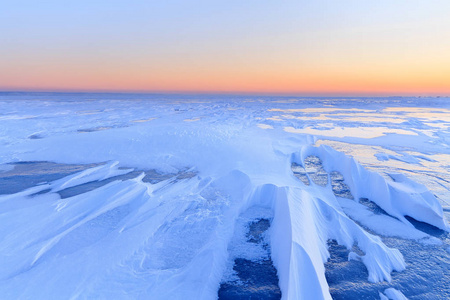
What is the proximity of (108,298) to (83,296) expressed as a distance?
294 millimetres

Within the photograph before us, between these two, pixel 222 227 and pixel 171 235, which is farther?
pixel 222 227

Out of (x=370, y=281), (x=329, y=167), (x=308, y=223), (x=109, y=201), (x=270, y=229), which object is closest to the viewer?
(x=370, y=281)

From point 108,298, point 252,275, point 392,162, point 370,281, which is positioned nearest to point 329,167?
point 392,162

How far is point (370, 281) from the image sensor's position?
10.7 ft

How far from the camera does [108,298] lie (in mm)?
2904

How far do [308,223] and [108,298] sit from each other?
9.82ft

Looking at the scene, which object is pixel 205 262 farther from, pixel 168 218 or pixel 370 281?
pixel 370 281

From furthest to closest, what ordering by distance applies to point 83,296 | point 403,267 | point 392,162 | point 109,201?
point 392,162
point 109,201
point 403,267
point 83,296

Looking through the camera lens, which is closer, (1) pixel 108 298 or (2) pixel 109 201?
(1) pixel 108 298

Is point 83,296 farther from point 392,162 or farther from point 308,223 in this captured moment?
point 392,162

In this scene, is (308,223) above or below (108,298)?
above

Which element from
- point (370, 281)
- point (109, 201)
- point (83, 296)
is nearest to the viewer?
point (83, 296)

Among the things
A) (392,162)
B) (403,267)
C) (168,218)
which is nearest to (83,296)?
(168,218)

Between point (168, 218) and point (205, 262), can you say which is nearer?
point (205, 262)
